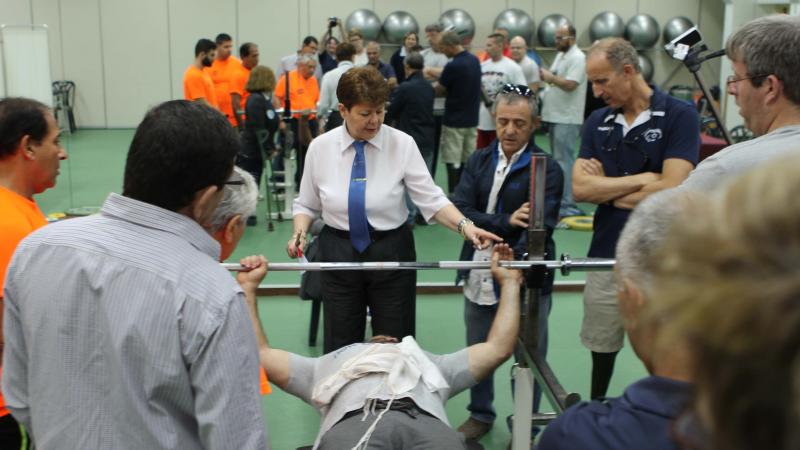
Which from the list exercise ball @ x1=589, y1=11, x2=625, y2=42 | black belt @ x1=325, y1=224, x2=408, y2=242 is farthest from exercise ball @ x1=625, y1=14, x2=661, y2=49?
black belt @ x1=325, y1=224, x2=408, y2=242

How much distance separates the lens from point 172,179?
153cm

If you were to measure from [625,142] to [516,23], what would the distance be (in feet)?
33.2

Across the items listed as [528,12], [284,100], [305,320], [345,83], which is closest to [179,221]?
[345,83]

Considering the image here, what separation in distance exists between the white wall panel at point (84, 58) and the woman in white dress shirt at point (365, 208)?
160 inches

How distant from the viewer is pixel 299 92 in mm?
8133

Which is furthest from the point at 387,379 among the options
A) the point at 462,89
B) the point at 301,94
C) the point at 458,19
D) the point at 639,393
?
the point at 458,19

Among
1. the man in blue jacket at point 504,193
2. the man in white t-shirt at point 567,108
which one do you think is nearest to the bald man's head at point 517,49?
the man in white t-shirt at point 567,108

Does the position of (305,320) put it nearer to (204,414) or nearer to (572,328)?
(572,328)

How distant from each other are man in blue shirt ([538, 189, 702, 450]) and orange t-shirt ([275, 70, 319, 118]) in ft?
22.5

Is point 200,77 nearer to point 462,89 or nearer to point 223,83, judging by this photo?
point 223,83

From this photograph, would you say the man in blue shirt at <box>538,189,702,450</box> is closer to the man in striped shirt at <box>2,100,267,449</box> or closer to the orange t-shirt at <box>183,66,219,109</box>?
the man in striped shirt at <box>2,100,267,449</box>

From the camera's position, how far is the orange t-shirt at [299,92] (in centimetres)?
803

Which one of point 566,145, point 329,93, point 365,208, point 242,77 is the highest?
point 242,77

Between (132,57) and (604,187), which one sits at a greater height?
Result: (132,57)
